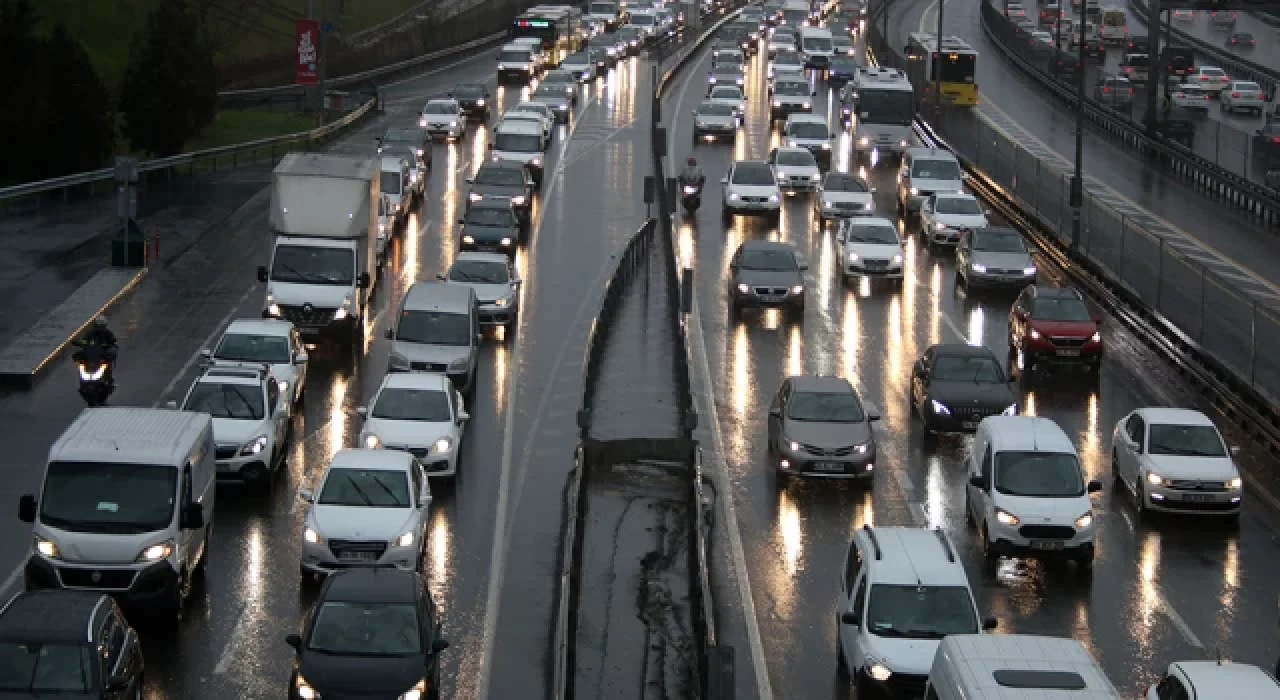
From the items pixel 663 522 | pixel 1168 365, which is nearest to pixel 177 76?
pixel 1168 365

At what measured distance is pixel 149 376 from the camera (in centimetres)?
3572

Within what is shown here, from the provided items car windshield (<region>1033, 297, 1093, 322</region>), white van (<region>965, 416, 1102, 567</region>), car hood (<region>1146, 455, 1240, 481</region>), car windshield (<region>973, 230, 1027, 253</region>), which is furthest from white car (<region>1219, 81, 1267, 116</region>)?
white van (<region>965, 416, 1102, 567</region>)

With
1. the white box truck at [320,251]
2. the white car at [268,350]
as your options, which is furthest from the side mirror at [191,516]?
the white box truck at [320,251]

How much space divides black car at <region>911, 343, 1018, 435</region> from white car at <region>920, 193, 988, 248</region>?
1650 cm

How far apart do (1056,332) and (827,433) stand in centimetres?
908

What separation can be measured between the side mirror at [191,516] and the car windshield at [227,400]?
6063 millimetres

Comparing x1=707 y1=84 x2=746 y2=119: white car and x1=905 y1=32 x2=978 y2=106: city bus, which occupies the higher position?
x1=905 y1=32 x2=978 y2=106: city bus

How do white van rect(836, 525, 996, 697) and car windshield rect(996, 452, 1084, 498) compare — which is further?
car windshield rect(996, 452, 1084, 498)

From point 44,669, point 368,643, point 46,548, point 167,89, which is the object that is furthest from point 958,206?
point 44,669

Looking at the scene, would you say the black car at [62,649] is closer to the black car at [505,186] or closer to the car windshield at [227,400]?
the car windshield at [227,400]

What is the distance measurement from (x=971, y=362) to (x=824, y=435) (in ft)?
15.5

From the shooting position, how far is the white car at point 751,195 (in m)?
54.2

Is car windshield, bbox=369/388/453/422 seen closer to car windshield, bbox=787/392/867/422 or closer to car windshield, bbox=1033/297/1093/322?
car windshield, bbox=787/392/867/422

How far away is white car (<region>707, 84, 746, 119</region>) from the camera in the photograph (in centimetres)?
7450
